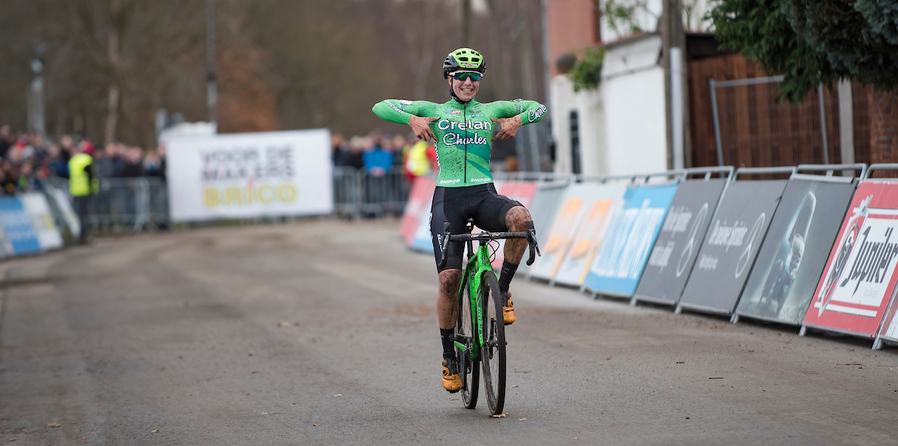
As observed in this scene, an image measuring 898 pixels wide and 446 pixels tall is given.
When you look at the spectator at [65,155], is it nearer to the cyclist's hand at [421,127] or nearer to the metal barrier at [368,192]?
the metal barrier at [368,192]

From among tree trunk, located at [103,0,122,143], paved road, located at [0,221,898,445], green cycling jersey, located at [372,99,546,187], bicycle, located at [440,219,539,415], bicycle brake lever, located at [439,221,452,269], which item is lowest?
paved road, located at [0,221,898,445]

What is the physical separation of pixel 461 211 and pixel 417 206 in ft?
51.2

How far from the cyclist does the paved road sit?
712mm

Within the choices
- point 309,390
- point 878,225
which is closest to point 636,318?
point 878,225

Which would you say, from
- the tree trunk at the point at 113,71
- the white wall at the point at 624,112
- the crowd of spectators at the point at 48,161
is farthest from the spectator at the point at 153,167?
the tree trunk at the point at 113,71

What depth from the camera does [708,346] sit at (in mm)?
8930

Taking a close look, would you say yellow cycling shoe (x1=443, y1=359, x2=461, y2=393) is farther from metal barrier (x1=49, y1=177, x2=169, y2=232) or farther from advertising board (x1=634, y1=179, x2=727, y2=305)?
metal barrier (x1=49, y1=177, x2=169, y2=232)

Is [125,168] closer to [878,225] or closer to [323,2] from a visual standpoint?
[878,225]

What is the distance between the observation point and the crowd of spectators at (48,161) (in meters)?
22.9

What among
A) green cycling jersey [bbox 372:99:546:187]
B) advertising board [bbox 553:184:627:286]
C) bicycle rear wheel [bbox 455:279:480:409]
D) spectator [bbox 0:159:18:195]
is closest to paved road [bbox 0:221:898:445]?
bicycle rear wheel [bbox 455:279:480:409]

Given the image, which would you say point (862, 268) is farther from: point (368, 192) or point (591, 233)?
point (368, 192)

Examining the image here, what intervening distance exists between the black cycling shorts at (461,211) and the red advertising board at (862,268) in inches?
127

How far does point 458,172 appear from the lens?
7.04 meters

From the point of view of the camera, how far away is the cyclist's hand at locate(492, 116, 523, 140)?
697 cm
